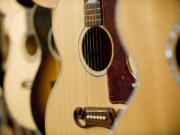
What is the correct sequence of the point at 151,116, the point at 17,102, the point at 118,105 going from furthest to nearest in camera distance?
the point at 17,102
the point at 118,105
the point at 151,116

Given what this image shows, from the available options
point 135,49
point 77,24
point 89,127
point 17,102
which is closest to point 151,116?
point 135,49

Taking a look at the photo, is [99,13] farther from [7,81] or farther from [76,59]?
[7,81]

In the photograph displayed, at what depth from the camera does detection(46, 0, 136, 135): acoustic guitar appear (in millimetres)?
681

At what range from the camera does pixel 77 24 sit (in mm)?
744

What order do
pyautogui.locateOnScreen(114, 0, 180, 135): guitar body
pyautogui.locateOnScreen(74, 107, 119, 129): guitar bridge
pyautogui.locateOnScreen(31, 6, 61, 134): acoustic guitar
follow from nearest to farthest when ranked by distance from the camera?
pyautogui.locateOnScreen(114, 0, 180, 135): guitar body → pyautogui.locateOnScreen(74, 107, 119, 129): guitar bridge → pyautogui.locateOnScreen(31, 6, 61, 134): acoustic guitar

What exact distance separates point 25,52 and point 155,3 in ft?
2.62

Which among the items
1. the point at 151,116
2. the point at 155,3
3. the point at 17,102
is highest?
the point at 155,3

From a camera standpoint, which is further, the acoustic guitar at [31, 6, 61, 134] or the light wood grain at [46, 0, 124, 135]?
the acoustic guitar at [31, 6, 61, 134]

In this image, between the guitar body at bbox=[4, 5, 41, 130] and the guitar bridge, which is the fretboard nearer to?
the guitar bridge

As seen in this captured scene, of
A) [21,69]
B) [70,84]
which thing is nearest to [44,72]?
[21,69]

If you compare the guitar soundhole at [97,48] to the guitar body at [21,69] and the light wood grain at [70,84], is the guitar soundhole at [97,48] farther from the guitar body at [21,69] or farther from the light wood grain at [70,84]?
the guitar body at [21,69]

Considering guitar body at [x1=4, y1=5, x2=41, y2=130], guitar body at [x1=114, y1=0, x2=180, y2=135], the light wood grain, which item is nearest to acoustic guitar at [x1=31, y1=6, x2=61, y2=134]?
guitar body at [x1=4, y1=5, x2=41, y2=130]

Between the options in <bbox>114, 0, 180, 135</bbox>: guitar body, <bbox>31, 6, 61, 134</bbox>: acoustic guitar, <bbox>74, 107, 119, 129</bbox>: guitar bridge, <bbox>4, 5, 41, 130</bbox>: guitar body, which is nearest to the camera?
<bbox>114, 0, 180, 135</bbox>: guitar body

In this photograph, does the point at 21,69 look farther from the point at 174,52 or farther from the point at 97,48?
the point at 174,52
